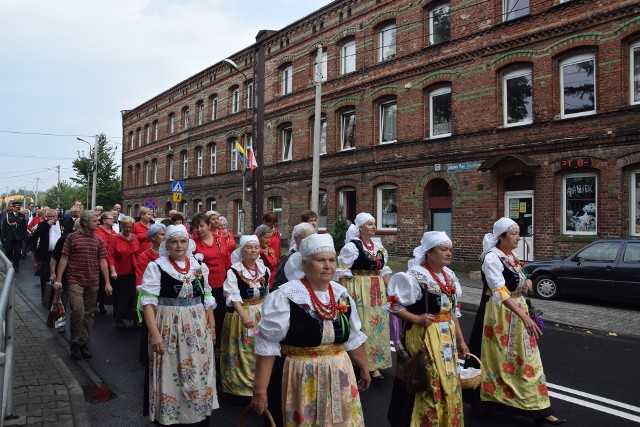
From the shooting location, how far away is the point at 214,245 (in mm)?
6832

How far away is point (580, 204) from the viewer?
1466 cm

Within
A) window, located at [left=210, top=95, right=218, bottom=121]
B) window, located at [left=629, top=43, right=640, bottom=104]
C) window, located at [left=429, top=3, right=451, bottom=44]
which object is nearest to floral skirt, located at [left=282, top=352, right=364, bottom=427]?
window, located at [left=629, top=43, right=640, bottom=104]

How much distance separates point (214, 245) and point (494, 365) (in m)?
3.74

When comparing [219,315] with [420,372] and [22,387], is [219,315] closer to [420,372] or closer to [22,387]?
[22,387]

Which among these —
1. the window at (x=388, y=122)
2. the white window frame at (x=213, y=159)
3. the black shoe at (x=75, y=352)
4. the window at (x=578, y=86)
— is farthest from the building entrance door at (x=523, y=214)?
the white window frame at (x=213, y=159)

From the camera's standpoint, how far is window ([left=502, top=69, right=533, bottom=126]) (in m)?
16.0

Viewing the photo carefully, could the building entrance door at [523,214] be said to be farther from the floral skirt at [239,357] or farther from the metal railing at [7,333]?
the metal railing at [7,333]

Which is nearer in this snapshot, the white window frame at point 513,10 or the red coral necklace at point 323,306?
the red coral necklace at point 323,306

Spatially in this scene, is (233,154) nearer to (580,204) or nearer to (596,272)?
(580,204)

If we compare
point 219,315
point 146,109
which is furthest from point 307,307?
point 146,109

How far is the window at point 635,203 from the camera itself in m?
13.6

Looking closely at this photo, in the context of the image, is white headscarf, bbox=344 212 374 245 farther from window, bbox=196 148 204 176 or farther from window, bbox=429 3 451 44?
window, bbox=196 148 204 176

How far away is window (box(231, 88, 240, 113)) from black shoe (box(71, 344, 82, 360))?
24.2 meters

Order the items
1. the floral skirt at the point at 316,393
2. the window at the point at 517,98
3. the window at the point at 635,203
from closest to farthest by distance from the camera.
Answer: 1. the floral skirt at the point at 316,393
2. the window at the point at 635,203
3. the window at the point at 517,98
